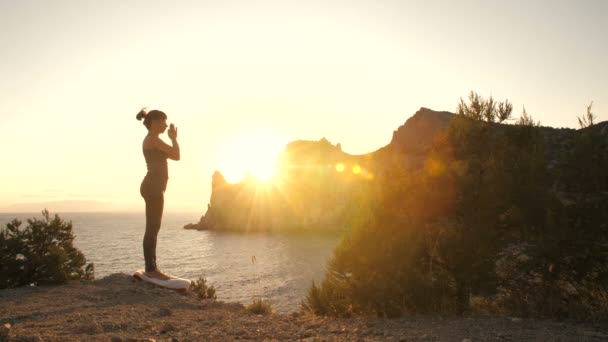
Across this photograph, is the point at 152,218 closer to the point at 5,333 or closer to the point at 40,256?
the point at 5,333

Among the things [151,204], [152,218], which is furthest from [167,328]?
[151,204]

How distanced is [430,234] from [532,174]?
2.34m

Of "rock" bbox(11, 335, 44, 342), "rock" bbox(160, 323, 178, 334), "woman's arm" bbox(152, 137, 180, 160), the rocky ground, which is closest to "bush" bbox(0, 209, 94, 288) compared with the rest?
the rocky ground

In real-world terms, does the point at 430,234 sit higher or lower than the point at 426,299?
higher

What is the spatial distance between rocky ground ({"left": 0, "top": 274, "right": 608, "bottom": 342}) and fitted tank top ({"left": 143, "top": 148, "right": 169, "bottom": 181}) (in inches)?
95.9

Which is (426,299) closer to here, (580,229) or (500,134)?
(580,229)

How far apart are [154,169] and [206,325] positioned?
3644mm

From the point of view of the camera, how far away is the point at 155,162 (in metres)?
7.77

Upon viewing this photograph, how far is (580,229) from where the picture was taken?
262 inches

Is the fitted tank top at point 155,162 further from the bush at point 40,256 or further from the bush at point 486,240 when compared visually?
the bush at point 486,240

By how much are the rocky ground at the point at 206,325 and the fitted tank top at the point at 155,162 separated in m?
2.44

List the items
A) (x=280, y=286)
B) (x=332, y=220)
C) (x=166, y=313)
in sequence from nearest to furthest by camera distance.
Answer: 1. (x=166, y=313)
2. (x=280, y=286)
3. (x=332, y=220)

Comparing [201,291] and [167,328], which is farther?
[201,291]

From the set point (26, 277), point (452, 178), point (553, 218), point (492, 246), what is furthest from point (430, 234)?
point (26, 277)
